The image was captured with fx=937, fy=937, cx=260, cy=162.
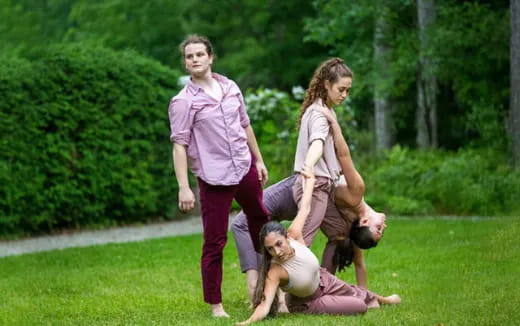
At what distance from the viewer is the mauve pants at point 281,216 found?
20.4ft

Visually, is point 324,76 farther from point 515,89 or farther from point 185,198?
point 515,89

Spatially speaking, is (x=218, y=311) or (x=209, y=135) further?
(x=218, y=311)

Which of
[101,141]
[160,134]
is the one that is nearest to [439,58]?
[160,134]

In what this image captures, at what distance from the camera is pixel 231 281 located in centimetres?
773

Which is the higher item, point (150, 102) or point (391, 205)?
point (150, 102)

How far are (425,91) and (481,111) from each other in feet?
4.23

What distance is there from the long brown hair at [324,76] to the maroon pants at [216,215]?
1.92ft

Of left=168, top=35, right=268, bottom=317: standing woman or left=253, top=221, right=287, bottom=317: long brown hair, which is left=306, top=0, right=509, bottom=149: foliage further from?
left=253, top=221, right=287, bottom=317: long brown hair

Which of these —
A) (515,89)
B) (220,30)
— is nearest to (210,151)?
(515,89)

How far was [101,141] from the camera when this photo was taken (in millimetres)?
11453

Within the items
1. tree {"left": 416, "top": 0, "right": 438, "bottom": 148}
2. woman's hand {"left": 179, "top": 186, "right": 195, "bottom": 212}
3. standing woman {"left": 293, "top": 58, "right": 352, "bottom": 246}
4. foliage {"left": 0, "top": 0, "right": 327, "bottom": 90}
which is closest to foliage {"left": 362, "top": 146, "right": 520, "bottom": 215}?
tree {"left": 416, "top": 0, "right": 438, "bottom": 148}

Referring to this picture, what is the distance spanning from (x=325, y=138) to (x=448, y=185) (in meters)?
6.42

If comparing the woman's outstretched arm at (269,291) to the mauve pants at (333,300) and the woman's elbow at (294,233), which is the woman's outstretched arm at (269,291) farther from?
the mauve pants at (333,300)

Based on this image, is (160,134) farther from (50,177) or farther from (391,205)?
(391,205)
